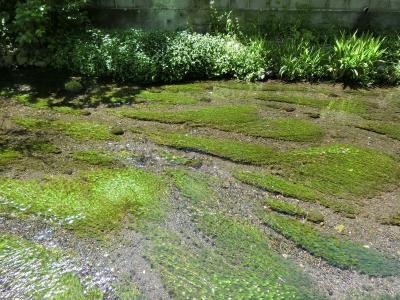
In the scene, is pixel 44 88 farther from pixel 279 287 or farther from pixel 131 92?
pixel 279 287

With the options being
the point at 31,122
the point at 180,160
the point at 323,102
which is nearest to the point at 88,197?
the point at 180,160

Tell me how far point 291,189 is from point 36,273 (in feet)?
8.47

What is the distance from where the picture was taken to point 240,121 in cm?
574

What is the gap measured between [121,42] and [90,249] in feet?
13.9

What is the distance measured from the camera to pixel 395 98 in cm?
657

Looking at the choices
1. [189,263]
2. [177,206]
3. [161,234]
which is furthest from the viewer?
[177,206]

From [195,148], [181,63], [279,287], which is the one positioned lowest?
[279,287]

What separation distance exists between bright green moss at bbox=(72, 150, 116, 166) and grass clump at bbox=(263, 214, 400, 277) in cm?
189

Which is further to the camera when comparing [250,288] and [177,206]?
[177,206]

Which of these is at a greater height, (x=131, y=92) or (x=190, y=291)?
(x=131, y=92)

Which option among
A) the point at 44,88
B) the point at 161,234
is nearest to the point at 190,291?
the point at 161,234

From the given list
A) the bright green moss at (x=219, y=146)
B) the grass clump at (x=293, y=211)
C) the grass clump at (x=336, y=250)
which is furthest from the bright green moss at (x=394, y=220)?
the bright green moss at (x=219, y=146)

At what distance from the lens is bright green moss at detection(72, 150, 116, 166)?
4750 mm

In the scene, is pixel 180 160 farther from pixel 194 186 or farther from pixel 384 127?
pixel 384 127
